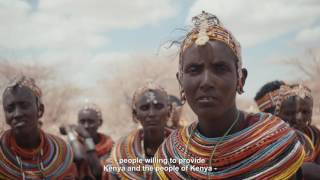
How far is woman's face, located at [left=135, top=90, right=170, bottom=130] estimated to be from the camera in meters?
4.18

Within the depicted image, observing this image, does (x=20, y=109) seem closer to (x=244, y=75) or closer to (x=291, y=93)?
(x=244, y=75)

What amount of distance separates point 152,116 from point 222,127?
6.08 feet

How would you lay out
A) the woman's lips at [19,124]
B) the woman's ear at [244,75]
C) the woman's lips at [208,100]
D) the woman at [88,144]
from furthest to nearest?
the woman at [88,144], the woman's lips at [19,124], the woman's ear at [244,75], the woman's lips at [208,100]

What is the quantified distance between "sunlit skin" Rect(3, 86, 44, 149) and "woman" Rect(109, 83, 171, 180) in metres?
0.95

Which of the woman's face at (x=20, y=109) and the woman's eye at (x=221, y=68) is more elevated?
the woman's eye at (x=221, y=68)

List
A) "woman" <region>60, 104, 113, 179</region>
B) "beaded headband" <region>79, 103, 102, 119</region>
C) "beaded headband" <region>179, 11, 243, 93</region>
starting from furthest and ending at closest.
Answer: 1. "beaded headband" <region>79, 103, 102, 119</region>
2. "woman" <region>60, 104, 113, 179</region>
3. "beaded headband" <region>179, 11, 243, 93</region>

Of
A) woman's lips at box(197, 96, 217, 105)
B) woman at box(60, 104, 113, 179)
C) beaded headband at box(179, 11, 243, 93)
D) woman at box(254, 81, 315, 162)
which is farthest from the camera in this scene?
woman at box(60, 104, 113, 179)

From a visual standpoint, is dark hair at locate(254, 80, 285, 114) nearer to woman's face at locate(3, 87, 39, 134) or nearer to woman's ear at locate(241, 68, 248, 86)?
woman's ear at locate(241, 68, 248, 86)

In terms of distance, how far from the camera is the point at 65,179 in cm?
393

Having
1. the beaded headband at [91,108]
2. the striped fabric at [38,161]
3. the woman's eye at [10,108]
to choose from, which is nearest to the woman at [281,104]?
the striped fabric at [38,161]

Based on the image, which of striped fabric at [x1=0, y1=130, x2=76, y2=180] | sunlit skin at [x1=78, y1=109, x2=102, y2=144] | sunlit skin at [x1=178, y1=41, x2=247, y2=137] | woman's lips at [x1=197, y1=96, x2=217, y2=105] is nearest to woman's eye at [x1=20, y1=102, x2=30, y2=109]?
striped fabric at [x1=0, y1=130, x2=76, y2=180]

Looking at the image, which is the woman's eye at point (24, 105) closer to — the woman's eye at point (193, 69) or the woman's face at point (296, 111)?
the woman's eye at point (193, 69)

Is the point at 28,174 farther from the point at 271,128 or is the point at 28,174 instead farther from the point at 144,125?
the point at 271,128

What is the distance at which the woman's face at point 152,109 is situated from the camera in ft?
13.7
